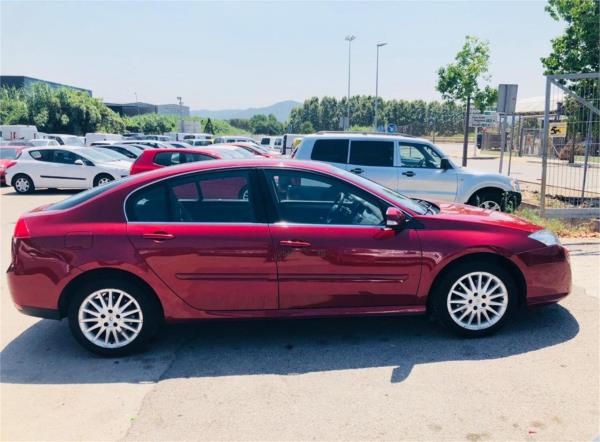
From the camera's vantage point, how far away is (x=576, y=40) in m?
16.6

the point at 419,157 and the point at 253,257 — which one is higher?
the point at 419,157

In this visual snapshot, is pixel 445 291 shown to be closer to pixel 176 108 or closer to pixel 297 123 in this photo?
pixel 297 123

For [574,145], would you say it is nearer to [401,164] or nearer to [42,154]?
[401,164]

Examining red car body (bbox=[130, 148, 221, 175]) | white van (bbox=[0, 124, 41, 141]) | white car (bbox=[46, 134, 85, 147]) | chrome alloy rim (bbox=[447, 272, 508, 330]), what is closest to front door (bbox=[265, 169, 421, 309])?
chrome alloy rim (bbox=[447, 272, 508, 330])

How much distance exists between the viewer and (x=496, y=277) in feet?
14.5

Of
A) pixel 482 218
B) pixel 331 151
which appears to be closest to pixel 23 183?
pixel 331 151

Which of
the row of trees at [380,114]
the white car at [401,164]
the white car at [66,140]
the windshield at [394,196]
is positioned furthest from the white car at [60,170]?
the row of trees at [380,114]

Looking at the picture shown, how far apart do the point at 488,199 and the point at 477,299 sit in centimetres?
589

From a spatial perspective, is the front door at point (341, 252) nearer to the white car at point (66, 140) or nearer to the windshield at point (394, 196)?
the windshield at point (394, 196)

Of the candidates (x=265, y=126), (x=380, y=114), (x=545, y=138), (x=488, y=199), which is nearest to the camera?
(x=545, y=138)

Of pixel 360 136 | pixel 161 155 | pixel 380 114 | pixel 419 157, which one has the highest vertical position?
pixel 380 114

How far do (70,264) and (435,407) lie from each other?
9.51 ft

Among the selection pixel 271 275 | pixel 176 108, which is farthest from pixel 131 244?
pixel 176 108

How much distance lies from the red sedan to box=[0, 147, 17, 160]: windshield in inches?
729
